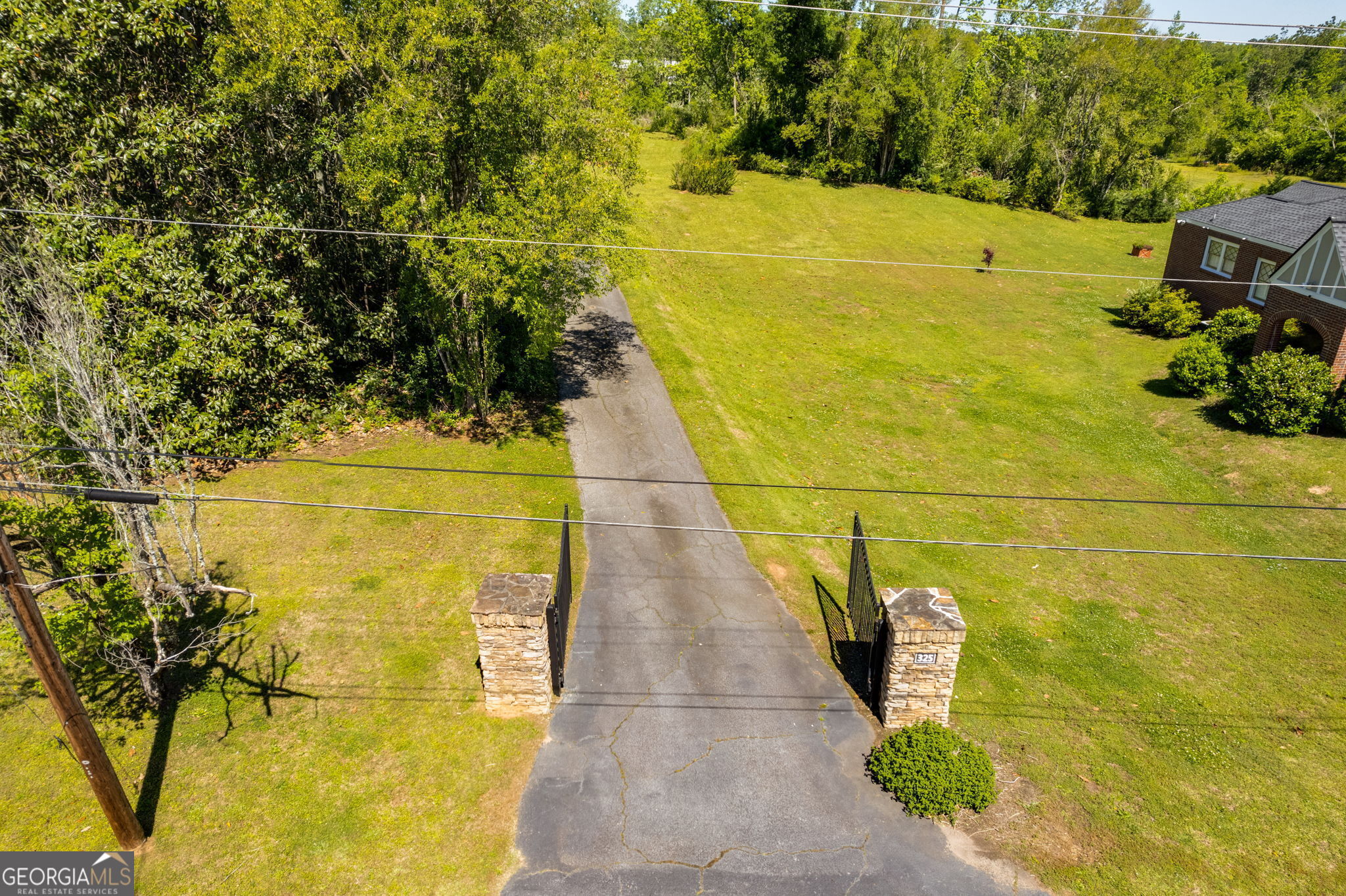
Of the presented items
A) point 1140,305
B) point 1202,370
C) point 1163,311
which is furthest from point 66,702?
point 1140,305

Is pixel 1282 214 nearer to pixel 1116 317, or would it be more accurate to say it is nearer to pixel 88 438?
pixel 1116 317

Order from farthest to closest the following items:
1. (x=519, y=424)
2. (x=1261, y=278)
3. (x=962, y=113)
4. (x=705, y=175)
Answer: (x=962, y=113), (x=705, y=175), (x=1261, y=278), (x=519, y=424)

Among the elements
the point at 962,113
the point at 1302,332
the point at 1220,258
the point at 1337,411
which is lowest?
the point at 1337,411

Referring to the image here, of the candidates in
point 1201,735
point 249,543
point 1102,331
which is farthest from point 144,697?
point 1102,331

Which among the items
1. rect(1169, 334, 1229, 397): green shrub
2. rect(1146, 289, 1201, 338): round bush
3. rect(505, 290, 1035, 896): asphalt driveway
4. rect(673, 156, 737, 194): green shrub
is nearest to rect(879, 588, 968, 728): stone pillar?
rect(505, 290, 1035, 896): asphalt driveway

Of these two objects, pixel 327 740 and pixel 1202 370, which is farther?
pixel 1202 370

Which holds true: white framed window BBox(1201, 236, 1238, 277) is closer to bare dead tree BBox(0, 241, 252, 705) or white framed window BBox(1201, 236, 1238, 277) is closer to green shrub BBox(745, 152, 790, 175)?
green shrub BBox(745, 152, 790, 175)

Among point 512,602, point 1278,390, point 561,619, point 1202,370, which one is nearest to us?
point 512,602
